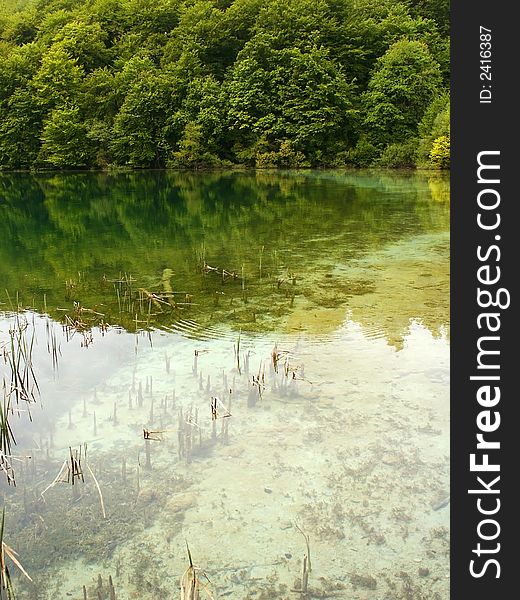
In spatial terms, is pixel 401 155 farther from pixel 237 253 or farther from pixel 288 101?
pixel 237 253

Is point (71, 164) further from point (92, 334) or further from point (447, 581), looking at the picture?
point (447, 581)

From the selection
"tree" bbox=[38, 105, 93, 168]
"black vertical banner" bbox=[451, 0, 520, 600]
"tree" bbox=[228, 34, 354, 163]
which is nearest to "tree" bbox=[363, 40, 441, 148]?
"tree" bbox=[228, 34, 354, 163]

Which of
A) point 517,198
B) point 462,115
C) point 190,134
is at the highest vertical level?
point 190,134

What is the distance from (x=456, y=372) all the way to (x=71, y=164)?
147ft

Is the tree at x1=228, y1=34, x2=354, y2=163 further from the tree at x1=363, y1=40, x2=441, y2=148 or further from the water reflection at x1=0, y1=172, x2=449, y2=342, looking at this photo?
the water reflection at x1=0, y1=172, x2=449, y2=342

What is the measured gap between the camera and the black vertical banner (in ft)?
8.52

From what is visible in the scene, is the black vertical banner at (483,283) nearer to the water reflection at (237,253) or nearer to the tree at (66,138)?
the water reflection at (237,253)

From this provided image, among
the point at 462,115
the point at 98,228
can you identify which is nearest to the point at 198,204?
the point at 98,228

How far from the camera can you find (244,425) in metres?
4.92

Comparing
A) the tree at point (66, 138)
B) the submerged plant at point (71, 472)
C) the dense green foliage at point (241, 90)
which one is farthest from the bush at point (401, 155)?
the submerged plant at point (71, 472)

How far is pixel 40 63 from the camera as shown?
47.8 meters

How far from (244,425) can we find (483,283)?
258 cm

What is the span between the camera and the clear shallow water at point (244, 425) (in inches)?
131

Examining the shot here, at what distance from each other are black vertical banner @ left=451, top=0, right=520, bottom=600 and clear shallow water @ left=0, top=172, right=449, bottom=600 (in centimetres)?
79
